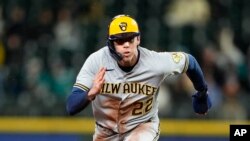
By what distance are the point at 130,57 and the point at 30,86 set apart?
6.14m

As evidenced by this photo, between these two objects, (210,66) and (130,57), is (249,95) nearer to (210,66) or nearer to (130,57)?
(210,66)

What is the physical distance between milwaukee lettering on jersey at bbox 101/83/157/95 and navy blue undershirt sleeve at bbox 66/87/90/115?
35cm

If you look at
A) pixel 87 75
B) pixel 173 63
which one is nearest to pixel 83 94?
pixel 87 75

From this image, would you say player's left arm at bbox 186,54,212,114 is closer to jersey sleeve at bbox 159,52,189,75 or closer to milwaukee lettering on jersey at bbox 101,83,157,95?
jersey sleeve at bbox 159,52,189,75

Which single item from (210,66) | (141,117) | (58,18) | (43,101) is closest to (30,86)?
(43,101)

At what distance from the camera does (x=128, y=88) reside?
28.1ft

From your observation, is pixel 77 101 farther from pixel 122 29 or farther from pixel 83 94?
pixel 122 29

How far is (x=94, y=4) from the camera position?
15953mm

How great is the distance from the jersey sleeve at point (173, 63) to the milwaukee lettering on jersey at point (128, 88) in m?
0.23

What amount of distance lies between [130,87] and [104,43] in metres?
6.35

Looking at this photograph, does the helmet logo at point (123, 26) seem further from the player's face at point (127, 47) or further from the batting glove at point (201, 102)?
the batting glove at point (201, 102)

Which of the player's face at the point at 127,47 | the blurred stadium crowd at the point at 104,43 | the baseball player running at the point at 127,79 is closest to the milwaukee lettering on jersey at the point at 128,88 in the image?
the baseball player running at the point at 127,79

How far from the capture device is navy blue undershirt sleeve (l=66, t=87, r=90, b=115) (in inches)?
312

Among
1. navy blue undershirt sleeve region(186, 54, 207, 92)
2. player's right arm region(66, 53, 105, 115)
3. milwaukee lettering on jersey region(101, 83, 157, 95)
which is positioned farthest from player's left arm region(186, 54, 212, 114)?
player's right arm region(66, 53, 105, 115)
